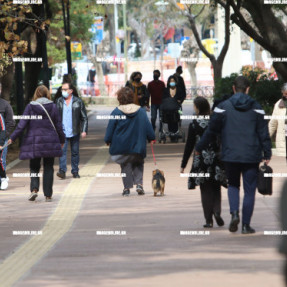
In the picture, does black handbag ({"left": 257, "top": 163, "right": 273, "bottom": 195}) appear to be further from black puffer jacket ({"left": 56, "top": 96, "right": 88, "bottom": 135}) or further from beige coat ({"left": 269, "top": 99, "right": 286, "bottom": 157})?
black puffer jacket ({"left": 56, "top": 96, "right": 88, "bottom": 135})

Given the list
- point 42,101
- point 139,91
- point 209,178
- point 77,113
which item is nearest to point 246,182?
point 209,178

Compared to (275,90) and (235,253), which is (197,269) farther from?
(275,90)

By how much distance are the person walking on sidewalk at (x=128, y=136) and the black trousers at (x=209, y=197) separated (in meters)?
3.31

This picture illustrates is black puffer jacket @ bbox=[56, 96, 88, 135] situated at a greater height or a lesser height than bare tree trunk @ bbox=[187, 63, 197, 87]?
greater

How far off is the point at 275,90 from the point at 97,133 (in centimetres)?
641

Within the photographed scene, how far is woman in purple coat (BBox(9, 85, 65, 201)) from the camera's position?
13.7 metres

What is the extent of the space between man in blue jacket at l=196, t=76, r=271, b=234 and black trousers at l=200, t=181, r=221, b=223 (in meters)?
0.56

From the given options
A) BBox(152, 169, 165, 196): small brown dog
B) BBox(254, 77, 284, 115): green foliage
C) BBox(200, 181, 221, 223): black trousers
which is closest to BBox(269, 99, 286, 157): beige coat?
BBox(200, 181, 221, 223): black trousers

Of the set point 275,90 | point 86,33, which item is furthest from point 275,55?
point 86,33

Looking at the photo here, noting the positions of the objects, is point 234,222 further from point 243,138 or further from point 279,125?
point 279,125

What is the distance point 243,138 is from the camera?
10023 millimetres

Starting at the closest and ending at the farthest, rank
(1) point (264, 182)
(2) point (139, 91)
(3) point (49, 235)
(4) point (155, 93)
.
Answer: (1) point (264, 182), (3) point (49, 235), (2) point (139, 91), (4) point (155, 93)

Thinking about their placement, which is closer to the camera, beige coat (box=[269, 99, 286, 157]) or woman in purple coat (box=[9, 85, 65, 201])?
beige coat (box=[269, 99, 286, 157])

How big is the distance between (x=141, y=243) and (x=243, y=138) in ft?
4.91
